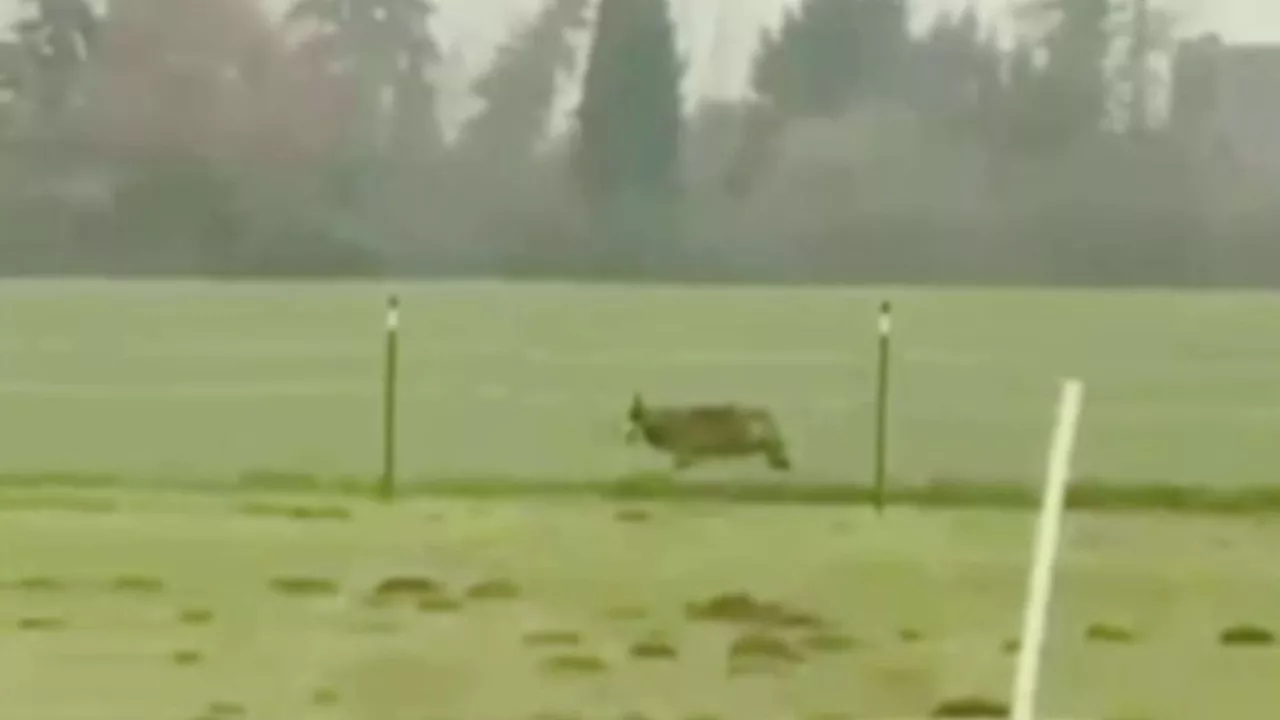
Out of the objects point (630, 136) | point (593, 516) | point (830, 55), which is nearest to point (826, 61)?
point (830, 55)

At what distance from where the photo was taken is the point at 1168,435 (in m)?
1.57

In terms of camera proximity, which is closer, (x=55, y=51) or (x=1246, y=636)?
(x=1246, y=636)

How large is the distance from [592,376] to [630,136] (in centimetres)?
19

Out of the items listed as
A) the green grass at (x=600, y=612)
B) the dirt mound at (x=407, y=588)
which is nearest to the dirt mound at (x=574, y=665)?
the green grass at (x=600, y=612)

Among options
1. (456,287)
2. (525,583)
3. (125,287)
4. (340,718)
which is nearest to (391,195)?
(456,287)

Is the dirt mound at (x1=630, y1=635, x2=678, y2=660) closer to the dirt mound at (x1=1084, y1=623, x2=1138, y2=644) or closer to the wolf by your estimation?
the wolf

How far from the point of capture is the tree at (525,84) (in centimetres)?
161

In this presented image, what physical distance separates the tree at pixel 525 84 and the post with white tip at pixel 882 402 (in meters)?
0.30

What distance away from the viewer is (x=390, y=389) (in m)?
1.62

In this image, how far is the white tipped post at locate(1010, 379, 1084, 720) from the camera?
142cm

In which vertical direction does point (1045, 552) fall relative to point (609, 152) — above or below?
below

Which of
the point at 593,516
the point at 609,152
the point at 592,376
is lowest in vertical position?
the point at 593,516

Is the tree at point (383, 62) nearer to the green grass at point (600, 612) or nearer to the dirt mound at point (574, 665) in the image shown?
the green grass at point (600, 612)

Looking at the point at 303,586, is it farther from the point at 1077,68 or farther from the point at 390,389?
the point at 1077,68
